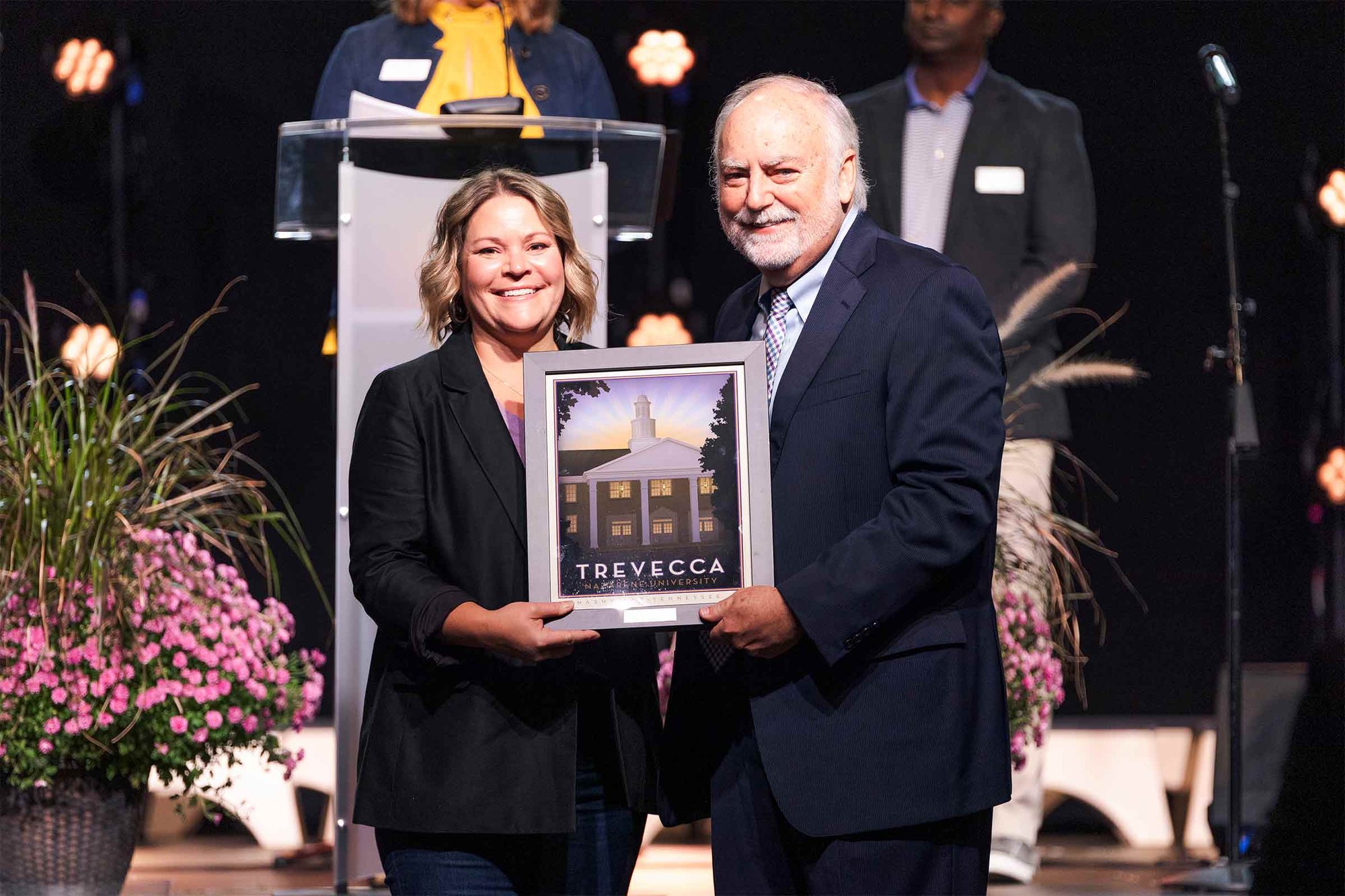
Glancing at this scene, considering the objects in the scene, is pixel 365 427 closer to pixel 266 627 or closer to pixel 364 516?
pixel 364 516

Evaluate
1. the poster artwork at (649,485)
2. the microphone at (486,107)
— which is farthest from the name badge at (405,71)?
the poster artwork at (649,485)

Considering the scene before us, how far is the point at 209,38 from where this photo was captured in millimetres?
4668

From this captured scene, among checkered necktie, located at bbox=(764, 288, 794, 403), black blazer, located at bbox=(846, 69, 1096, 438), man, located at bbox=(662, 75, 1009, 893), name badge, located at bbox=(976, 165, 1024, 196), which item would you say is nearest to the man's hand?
man, located at bbox=(662, 75, 1009, 893)

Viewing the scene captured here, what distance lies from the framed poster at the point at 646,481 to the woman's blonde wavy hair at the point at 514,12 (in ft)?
6.78

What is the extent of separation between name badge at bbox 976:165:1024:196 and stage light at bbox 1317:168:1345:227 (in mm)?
1104

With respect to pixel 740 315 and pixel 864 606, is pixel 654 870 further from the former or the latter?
pixel 864 606

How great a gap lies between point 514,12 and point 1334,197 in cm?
264

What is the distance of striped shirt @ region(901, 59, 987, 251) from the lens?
14.3 ft

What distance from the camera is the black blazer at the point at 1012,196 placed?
167 inches

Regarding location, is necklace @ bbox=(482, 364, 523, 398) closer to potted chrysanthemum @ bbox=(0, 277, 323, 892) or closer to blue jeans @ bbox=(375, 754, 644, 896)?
blue jeans @ bbox=(375, 754, 644, 896)

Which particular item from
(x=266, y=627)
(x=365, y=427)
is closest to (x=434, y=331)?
(x=365, y=427)

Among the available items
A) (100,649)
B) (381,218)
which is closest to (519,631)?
(381,218)

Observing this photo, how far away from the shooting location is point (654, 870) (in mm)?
4062

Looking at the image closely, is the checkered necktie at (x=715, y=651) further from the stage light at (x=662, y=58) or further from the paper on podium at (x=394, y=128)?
the stage light at (x=662, y=58)
